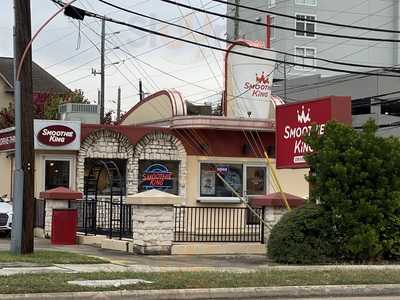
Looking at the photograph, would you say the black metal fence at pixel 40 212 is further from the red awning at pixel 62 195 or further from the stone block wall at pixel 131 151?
the stone block wall at pixel 131 151

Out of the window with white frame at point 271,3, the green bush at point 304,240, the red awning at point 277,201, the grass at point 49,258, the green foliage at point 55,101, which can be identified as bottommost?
the grass at point 49,258

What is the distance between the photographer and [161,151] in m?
24.3

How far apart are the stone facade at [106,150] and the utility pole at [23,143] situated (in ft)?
25.7

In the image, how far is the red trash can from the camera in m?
19.5

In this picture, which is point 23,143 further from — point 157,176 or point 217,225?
point 157,176

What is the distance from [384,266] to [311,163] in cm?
281

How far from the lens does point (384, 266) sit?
15.2m

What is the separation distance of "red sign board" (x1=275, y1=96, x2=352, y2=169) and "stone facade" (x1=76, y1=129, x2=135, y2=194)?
6.99 m

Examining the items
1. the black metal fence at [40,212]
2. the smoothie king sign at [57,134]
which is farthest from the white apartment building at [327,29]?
the black metal fence at [40,212]

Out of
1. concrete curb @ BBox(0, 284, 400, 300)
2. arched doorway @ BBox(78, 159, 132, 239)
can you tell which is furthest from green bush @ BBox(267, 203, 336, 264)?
arched doorway @ BBox(78, 159, 132, 239)

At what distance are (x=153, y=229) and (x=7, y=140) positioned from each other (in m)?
10.3

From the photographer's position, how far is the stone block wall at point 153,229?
1697 centimetres

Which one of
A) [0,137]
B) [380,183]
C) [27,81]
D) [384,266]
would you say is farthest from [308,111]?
[0,137]

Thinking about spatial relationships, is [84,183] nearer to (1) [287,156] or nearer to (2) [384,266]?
(1) [287,156]
